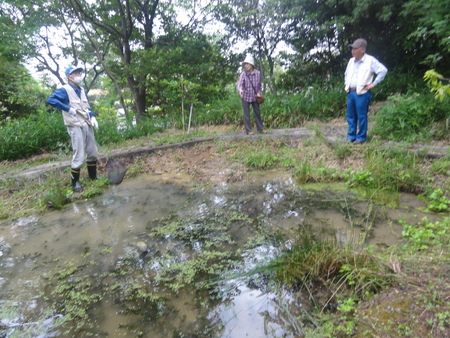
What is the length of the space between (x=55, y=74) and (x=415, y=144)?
16424 millimetres

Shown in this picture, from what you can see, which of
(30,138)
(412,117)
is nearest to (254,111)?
(412,117)

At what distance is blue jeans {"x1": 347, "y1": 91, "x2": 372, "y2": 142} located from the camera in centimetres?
481

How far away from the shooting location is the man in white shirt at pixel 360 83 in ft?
15.1

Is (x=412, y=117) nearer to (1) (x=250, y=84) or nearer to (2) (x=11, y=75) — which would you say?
(1) (x=250, y=84)

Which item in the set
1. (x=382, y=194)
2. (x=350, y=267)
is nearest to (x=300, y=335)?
(x=350, y=267)

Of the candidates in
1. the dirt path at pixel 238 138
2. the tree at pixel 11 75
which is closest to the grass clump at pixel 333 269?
the dirt path at pixel 238 138

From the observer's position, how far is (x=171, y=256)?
9.11ft

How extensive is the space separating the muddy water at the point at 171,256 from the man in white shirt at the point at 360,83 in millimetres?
1733

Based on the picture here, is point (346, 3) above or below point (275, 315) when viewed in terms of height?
above

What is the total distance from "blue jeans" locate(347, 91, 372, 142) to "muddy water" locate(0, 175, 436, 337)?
167 centimetres

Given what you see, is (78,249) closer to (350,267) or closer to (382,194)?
(350,267)

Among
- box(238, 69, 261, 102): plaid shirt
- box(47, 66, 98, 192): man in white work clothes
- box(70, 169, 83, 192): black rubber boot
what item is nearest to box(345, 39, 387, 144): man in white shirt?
box(238, 69, 261, 102): plaid shirt

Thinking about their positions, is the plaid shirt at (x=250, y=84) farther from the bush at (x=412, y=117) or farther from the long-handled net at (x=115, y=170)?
the long-handled net at (x=115, y=170)

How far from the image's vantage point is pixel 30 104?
497 inches
